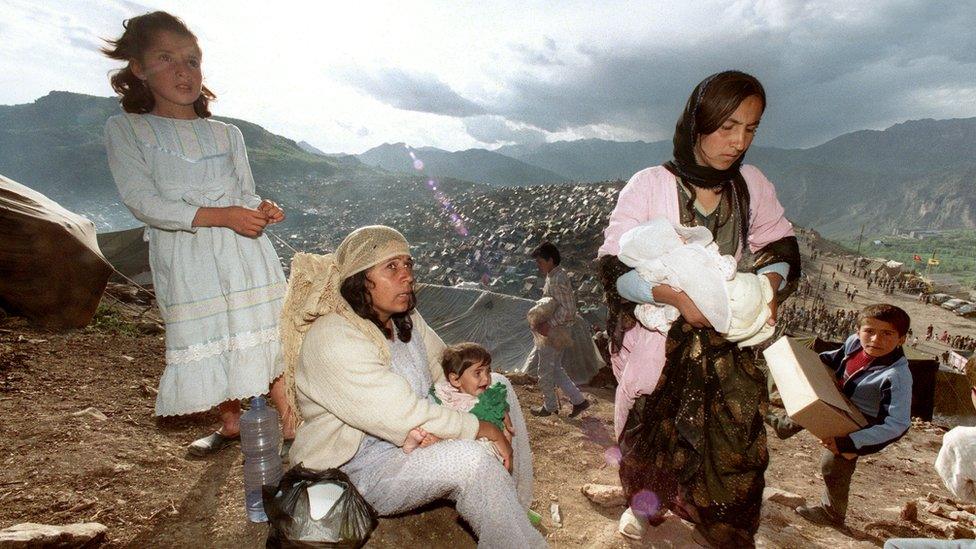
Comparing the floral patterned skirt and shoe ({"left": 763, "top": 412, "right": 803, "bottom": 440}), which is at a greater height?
the floral patterned skirt

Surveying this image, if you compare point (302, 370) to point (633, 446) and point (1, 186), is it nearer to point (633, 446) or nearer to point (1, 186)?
point (633, 446)

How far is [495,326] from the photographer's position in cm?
1034

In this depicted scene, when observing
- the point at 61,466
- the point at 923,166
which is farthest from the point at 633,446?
the point at 923,166

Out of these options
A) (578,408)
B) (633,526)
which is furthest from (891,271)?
(633,526)

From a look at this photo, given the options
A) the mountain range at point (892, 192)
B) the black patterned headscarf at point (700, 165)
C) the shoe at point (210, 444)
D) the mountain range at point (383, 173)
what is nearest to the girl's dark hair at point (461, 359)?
the black patterned headscarf at point (700, 165)

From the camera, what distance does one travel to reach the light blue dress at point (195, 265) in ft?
7.52

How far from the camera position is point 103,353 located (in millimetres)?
4340

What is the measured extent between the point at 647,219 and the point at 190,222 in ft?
7.29

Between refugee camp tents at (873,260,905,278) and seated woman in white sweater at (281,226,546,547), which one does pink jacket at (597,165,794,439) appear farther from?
refugee camp tents at (873,260,905,278)

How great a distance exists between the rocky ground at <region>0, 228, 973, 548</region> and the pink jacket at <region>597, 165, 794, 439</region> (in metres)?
1.02

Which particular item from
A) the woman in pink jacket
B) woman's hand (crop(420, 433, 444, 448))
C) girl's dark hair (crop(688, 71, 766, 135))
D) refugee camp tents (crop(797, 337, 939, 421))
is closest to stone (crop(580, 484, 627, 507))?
the woman in pink jacket

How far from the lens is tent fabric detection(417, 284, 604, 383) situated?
7.83 meters

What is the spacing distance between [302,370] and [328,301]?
1.05ft

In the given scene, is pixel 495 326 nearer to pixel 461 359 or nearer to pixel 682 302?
pixel 461 359
